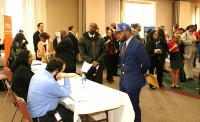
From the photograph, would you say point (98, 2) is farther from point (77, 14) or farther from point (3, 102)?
point (3, 102)

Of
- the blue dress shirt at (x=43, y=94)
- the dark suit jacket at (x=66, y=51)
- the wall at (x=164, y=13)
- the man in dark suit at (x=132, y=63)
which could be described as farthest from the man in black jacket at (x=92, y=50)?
the wall at (x=164, y=13)

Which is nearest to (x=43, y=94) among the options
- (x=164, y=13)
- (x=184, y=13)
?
(x=164, y=13)

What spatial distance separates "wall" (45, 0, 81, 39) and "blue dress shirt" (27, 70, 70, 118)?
7.55m

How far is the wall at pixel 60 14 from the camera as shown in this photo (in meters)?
10.1

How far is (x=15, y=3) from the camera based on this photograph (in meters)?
9.30

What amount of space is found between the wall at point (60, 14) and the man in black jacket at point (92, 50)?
Answer: 228 inches

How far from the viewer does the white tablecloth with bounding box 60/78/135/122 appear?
2.68m

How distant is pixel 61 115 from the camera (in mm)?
2875

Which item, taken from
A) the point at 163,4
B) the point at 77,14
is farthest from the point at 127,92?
the point at 163,4

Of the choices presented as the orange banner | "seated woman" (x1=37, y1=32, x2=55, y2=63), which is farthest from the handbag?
the orange banner

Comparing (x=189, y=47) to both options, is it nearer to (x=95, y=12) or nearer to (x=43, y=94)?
(x=95, y=12)

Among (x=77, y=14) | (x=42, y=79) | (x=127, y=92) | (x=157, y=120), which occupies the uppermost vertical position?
(x=77, y=14)

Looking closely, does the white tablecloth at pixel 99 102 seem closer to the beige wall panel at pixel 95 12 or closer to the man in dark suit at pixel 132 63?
the man in dark suit at pixel 132 63

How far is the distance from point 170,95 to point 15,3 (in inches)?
250
